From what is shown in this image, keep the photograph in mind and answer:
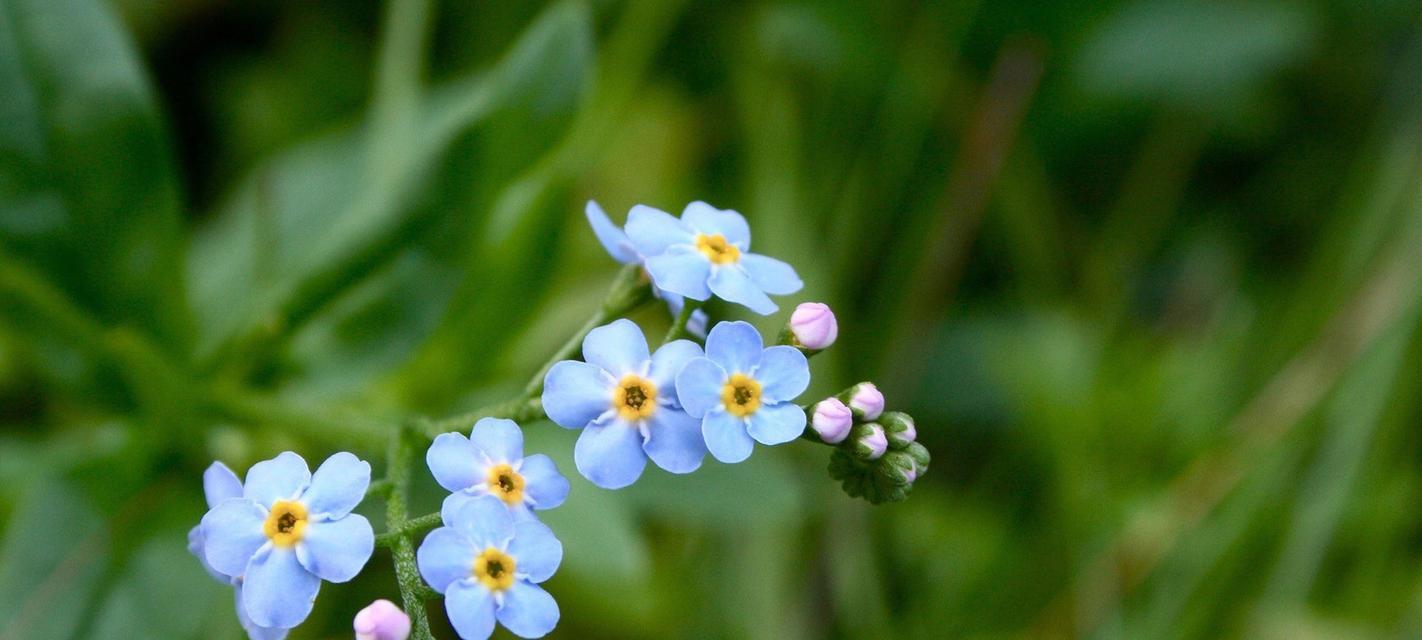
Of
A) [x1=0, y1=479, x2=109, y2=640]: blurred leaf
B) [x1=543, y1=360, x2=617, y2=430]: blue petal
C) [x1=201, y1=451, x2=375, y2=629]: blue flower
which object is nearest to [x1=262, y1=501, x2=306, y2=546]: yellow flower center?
[x1=201, y1=451, x2=375, y2=629]: blue flower

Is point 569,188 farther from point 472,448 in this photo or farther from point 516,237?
point 472,448

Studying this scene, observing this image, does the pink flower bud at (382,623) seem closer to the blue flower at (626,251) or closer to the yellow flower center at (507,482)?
the yellow flower center at (507,482)

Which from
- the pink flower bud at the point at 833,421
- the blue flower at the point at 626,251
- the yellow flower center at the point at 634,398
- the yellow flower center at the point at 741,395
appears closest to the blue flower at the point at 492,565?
the yellow flower center at the point at 634,398

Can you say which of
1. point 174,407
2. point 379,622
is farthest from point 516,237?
point 379,622

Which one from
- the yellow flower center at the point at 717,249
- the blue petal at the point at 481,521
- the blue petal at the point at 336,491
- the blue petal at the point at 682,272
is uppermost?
the yellow flower center at the point at 717,249

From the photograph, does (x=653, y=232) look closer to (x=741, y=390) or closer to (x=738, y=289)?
(x=738, y=289)

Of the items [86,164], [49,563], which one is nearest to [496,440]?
[49,563]

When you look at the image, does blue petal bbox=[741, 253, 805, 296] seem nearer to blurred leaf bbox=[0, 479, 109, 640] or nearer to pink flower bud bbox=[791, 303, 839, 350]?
pink flower bud bbox=[791, 303, 839, 350]
